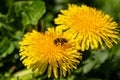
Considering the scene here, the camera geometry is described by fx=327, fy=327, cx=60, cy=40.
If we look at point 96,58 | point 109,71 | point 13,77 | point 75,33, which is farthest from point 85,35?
point 13,77

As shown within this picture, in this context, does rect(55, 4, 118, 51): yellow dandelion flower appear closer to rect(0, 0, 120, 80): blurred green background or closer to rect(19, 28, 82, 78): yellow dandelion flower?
rect(19, 28, 82, 78): yellow dandelion flower

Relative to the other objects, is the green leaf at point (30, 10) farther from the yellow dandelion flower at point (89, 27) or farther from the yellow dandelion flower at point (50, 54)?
the yellow dandelion flower at point (50, 54)

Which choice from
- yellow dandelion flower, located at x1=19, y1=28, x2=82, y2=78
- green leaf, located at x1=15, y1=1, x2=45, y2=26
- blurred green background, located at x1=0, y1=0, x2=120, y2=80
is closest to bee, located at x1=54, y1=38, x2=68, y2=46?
yellow dandelion flower, located at x1=19, y1=28, x2=82, y2=78

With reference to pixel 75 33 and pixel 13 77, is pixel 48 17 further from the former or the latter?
pixel 75 33

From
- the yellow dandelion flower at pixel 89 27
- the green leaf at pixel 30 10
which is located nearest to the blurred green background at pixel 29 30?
the green leaf at pixel 30 10

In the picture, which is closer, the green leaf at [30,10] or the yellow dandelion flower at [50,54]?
the yellow dandelion flower at [50,54]

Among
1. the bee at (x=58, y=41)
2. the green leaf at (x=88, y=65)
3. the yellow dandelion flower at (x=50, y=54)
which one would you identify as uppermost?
the bee at (x=58, y=41)
